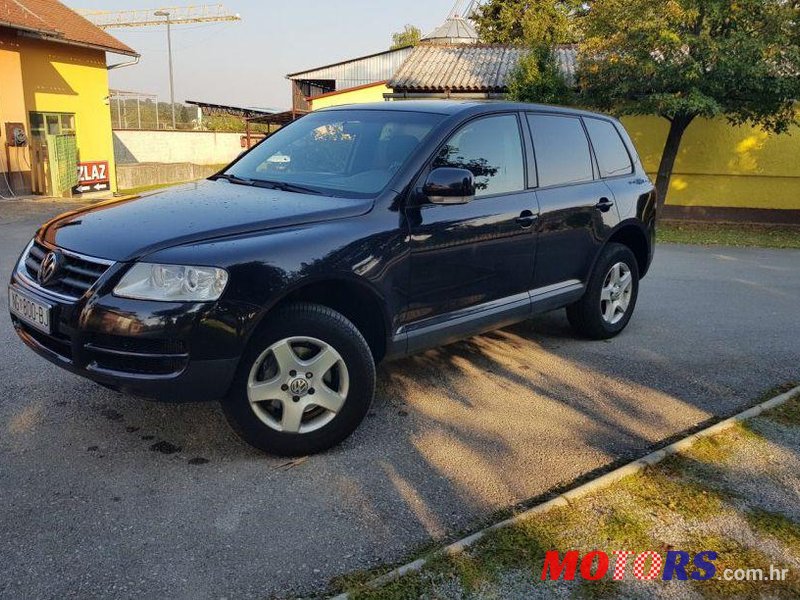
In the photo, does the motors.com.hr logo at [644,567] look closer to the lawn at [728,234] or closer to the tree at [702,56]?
the lawn at [728,234]

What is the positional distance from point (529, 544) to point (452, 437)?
1.08 meters

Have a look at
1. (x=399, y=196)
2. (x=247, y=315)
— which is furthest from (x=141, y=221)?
(x=399, y=196)

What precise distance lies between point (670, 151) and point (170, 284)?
13.9 m

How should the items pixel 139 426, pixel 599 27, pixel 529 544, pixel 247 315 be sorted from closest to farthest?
pixel 529 544 → pixel 247 315 → pixel 139 426 → pixel 599 27

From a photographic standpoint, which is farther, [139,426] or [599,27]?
[599,27]

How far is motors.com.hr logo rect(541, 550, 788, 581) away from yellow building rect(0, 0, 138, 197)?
16254 mm

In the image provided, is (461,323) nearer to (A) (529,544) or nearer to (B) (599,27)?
(A) (529,544)

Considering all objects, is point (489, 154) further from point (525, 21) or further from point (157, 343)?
point (525, 21)

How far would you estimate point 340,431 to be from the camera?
137 inches

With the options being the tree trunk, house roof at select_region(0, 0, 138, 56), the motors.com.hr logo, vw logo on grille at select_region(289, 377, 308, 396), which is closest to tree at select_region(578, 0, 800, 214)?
the tree trunk

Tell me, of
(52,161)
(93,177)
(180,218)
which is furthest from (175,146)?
(180,218)

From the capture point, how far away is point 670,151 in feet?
48.2

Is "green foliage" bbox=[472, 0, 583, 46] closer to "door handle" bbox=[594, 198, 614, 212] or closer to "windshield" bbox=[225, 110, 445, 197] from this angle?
"door handle" bbox=[594, 198, 614, 212]

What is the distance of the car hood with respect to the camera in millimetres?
3139
